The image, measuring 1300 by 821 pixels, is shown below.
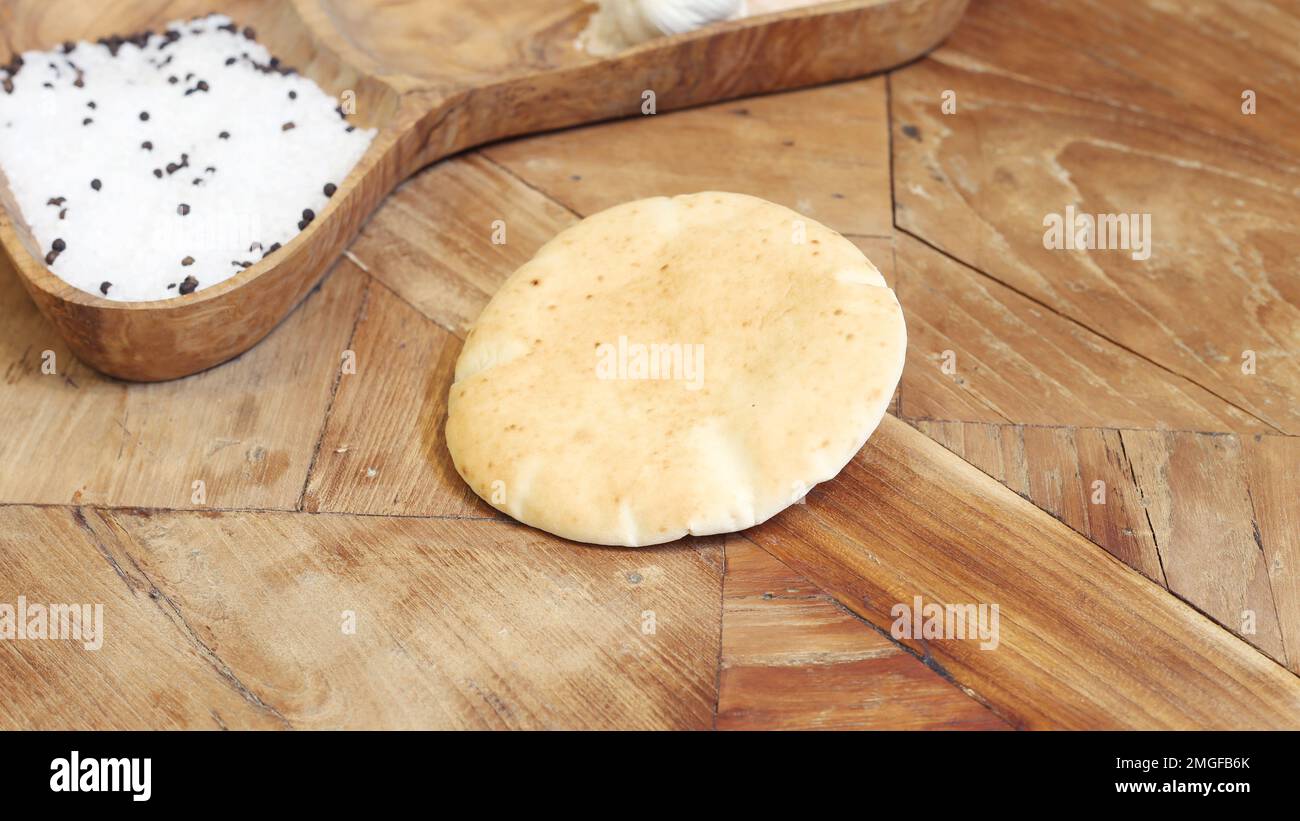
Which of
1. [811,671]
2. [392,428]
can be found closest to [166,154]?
[392,428]

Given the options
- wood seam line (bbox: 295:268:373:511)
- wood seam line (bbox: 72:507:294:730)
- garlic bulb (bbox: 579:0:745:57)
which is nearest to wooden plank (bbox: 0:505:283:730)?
wood seam line (bbox: 72:507:294:730)

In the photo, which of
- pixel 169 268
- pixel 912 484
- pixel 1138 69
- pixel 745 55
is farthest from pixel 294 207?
pixel 1138 69

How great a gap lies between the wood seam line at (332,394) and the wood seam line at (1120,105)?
928 mm

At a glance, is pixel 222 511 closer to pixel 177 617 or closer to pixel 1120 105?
pixel 177 617

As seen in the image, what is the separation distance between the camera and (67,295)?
1199 mm

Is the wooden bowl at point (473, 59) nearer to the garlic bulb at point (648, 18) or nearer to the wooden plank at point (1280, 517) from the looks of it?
the garlic bulb at point (648, 18)

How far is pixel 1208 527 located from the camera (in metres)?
1.18

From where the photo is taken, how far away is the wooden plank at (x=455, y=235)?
4.70 feet

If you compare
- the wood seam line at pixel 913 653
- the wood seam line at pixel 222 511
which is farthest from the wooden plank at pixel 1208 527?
the wood seam line at pixel 222 511

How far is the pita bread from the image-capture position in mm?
1127

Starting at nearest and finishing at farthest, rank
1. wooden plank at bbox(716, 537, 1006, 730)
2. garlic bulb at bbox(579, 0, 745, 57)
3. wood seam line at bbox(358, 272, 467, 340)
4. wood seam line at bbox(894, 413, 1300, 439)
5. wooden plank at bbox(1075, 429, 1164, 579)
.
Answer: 1. wooden plank at bbox(716, 537, 1006, 730)
2. wooden plank at bbox(1075, 429, 1164, 579)
3. wood seam line at bbox(894, 413, 1300, 439)
4. wood seam line at bbox(358, 272, 467, 340)
5. garlic bulb at bbox(579, 0, 745, 57)

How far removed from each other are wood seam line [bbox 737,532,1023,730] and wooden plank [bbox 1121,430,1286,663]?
0.77 ft

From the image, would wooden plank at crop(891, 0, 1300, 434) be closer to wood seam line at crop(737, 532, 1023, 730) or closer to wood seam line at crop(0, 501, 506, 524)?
wood seam line at crop(737, 532, 1023, 730)

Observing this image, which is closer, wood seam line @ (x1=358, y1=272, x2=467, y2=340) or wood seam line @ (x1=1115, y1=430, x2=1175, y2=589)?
wood seam line @ (x1=1115, y1=430, x2=1175, y2=589)
